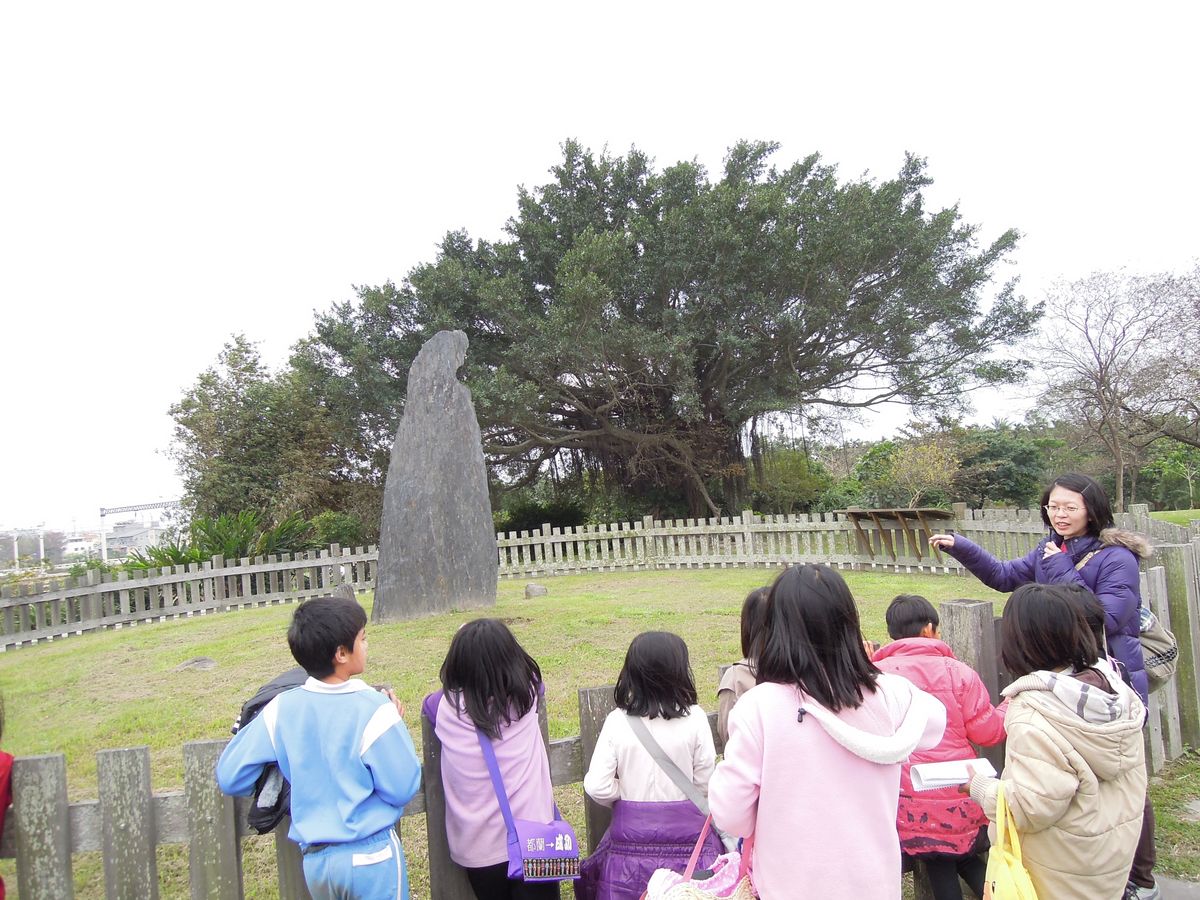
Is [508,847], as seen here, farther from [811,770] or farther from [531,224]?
[531,224]

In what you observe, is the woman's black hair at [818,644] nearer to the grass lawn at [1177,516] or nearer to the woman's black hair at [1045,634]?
the woman's black hair at [1045,634]

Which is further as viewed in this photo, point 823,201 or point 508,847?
point 823,201

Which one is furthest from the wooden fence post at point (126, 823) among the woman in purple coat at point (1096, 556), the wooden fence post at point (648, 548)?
the wooden fence post at point (648, 548)

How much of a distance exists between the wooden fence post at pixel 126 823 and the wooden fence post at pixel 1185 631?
185 inches

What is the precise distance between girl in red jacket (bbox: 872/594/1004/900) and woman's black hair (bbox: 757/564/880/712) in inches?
25.7

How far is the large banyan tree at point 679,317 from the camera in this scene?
1750 centimetres

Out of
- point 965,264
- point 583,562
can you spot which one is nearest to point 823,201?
point 965,264

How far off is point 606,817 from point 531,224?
62.4ft

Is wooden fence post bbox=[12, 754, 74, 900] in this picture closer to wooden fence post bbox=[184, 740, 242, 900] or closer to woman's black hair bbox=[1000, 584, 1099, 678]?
wooden fence post bbox=[184, 740, 242, 900]

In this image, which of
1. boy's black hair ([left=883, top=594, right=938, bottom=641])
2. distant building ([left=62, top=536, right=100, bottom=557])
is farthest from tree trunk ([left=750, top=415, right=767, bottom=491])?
distant building ([left=62, top=536, right=100, bottom=557])

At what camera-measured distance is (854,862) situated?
1801 millimetres

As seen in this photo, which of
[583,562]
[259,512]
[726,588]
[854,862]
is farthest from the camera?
[259,512]

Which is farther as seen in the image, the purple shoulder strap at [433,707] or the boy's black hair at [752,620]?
the purple shoulder strap at [433,707]

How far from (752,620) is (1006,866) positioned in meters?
0.89
